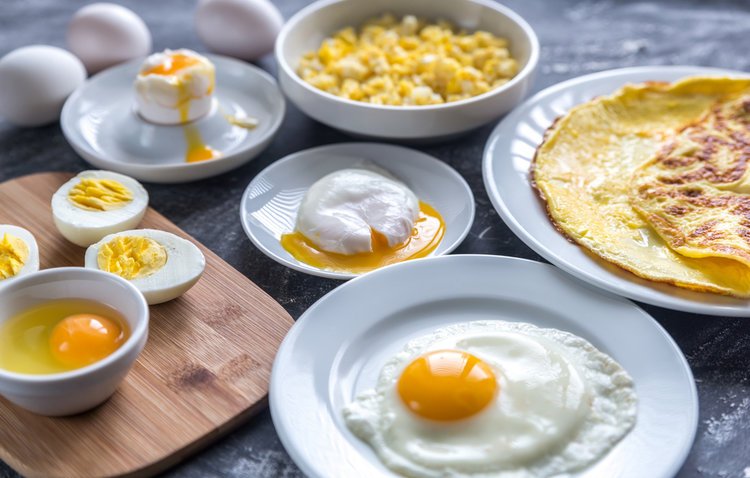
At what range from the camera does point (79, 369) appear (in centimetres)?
183

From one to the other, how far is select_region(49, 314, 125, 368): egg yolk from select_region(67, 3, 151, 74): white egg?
69.4 inches

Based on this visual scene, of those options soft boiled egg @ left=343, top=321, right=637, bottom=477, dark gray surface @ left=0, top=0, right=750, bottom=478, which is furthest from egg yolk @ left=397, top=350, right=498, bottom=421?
dark gray surface @ left=0, top=0, right=750, bottom=478

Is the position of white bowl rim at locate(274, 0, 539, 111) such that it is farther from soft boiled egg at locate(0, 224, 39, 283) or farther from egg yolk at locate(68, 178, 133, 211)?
soft boiled egg at locate(0, 224, 39, 283)

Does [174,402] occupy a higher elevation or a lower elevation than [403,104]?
lower

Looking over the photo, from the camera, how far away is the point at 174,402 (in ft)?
6.49

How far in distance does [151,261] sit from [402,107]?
3.31 feet

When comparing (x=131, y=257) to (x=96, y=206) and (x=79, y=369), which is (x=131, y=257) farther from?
(x=79, y=369)

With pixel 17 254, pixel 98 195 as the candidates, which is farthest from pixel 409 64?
pixel 17 254

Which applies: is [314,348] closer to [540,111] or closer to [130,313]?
[130,313]

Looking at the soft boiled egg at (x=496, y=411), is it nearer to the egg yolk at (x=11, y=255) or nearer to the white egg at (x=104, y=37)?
the egg yolk at (x=11, y=255)

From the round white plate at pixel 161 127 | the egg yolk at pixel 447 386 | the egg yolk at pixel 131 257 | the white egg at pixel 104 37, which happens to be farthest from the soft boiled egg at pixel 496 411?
the white egg at pixel 104 37

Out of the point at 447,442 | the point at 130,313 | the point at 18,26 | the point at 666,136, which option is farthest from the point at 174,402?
the point at 18,26

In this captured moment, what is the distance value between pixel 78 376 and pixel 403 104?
5.09 feet

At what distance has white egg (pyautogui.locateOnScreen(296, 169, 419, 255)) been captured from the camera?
2.43 metres
